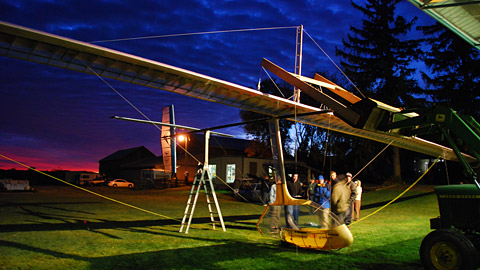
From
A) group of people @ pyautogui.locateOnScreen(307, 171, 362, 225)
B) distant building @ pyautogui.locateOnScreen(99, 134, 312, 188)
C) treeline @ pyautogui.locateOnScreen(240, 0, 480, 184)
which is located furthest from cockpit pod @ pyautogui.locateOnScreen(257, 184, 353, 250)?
treeline @ pyautogui.locateOnScreen(240, 0, 480, 184)

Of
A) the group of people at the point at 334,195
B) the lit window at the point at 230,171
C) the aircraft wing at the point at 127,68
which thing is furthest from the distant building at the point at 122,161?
the group of people at the point at 334,195

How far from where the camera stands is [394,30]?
129 ft

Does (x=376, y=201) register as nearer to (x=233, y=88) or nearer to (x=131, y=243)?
(x=233, y=88)

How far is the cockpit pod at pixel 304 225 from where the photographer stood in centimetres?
755

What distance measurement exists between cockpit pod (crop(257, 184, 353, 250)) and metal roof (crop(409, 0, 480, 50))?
5056mm

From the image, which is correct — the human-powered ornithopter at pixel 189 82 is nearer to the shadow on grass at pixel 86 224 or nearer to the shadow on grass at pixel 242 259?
the shadow on grass at pixel 242 259

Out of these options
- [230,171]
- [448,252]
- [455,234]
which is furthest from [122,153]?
[455,234]

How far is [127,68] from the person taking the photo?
917 centimetres

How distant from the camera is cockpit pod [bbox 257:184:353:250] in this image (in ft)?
24.8

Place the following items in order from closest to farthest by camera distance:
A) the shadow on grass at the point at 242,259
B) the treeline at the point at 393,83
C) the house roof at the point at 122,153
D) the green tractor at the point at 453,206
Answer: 1. the green tractor at the point at 453,206
2. the shadow on grass at the point at 242,259
3. the treeline at the point at 393,83
4. the house roof at the point at 122,153

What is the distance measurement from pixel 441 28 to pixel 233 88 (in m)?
33.8

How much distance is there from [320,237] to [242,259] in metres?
1.80

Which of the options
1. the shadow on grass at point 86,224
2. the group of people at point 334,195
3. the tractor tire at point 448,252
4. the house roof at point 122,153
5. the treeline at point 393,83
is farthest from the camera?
the house roof at point 122,153

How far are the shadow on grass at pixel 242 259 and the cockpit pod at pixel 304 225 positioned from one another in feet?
1.05
